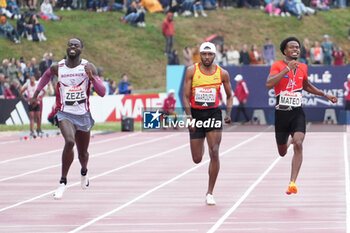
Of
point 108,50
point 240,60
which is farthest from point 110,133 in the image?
point 108,50

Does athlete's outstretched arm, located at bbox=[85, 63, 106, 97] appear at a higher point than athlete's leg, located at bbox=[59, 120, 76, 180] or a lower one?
higher

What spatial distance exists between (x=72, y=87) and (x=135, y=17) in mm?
37102

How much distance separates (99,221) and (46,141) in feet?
55.6

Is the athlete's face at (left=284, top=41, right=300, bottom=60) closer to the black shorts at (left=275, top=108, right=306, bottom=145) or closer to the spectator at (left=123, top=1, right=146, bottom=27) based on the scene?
the black shorts at (left=275, top=108, right=306, bottom=145)

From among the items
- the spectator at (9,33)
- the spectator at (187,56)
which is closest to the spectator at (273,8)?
the spectator at (187,56)

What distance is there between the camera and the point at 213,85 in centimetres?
1247

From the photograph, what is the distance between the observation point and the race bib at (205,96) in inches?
490

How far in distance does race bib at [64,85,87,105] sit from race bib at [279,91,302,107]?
8.44ft

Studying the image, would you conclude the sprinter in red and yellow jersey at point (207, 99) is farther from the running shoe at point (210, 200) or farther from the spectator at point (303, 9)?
the spectator at point (303, 9)

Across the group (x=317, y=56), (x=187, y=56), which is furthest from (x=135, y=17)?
(x=317, y=56)

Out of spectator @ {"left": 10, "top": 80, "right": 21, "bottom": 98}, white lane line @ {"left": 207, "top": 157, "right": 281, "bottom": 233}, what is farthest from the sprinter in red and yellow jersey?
spectator @ {"left": 10, "top": 80, "right": 21, "bottom": 98}

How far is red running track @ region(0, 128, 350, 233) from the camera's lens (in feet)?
35.2

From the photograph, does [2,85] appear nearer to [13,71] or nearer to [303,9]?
[13,71]

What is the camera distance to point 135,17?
49.8 m
